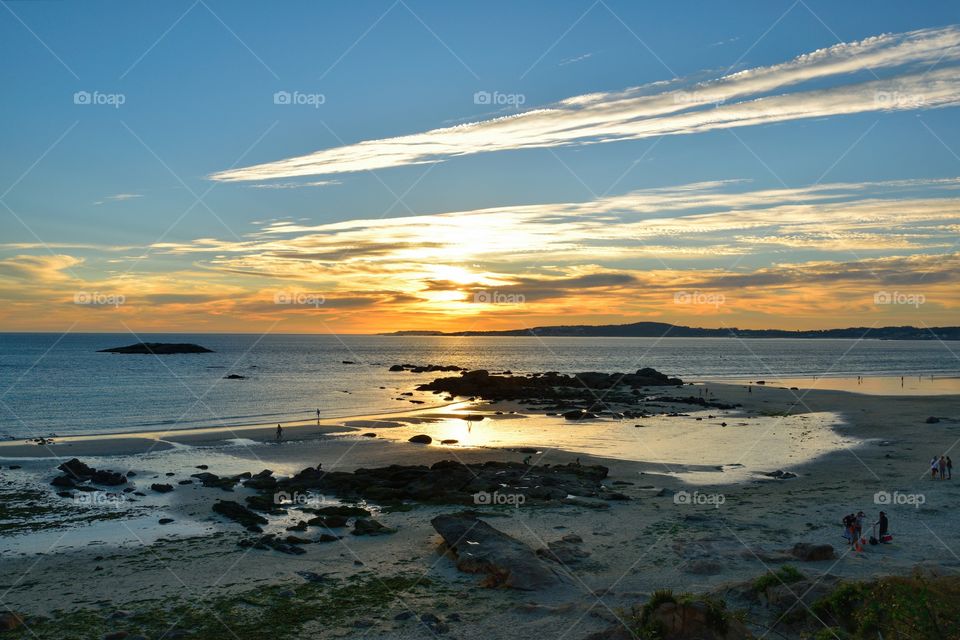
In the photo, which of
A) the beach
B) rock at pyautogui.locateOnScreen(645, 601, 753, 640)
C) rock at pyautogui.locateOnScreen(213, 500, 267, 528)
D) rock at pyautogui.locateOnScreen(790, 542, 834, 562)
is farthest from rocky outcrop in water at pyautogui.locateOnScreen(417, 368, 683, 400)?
rock at pyautogui.locateOnScreen(645, 601, 753, 640)

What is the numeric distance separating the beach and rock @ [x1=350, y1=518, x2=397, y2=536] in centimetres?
39

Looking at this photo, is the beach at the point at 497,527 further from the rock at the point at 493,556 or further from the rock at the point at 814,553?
the rock at the point at 493,556

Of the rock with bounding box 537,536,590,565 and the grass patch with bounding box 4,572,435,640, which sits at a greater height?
the rock with bounding box 537,536,590,565

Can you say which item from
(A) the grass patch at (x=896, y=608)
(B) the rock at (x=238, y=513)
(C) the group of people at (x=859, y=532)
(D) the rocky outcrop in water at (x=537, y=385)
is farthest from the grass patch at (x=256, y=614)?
(D) the rocky outcrop in water at (x=537, y=385)

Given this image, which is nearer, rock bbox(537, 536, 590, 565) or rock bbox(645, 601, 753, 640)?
rock bbox(645, 601, 753, 640)

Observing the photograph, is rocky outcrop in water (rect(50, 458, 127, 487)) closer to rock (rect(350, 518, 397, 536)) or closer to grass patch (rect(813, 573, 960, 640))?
rock (rect(350, 518, 397, 536))

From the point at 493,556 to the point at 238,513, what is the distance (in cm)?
1209

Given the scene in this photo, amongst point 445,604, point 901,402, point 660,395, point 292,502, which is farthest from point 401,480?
point 901,402

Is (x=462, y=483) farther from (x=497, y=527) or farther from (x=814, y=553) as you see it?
(x=814, y=553)

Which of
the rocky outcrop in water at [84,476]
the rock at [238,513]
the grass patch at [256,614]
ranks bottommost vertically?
the grass patch at [256,614]

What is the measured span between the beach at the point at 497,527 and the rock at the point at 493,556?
0.35 metres

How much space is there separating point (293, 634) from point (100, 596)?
630cm

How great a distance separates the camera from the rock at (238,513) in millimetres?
25234

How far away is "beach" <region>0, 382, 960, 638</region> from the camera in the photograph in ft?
56.0
